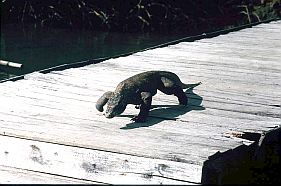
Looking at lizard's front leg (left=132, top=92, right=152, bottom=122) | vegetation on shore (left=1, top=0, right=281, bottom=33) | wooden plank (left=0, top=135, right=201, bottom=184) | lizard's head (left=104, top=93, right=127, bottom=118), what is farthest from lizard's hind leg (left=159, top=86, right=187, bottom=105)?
vegetation on shore (left=1, top=0, right=281, bottom=33)

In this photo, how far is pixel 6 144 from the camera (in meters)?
3.95

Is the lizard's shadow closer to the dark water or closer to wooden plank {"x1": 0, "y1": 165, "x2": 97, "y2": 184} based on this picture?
wooden plank {"x1": 0, "y1": 165, "x2": 97, "y2": 184}

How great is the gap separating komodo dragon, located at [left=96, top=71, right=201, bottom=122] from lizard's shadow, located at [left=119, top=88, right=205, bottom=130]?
0.06m

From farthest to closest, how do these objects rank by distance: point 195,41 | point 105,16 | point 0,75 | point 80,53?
point 105,16
point 80,53
point 0,75
point 195,41

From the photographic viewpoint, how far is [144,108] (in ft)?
13.9

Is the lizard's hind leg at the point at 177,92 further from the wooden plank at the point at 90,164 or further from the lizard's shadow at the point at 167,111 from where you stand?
the wooden plank at the point at 90,164

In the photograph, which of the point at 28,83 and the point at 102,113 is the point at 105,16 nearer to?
the point at 28,83

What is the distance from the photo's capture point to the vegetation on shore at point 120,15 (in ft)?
53.8

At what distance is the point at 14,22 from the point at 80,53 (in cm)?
440

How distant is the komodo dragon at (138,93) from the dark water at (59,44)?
5617 millimetres

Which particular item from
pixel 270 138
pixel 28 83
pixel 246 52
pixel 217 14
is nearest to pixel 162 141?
pixel 270 138

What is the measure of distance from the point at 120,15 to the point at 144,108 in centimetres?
1246

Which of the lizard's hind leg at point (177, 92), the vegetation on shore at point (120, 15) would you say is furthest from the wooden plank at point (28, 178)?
the vegetation on shore at point (120, 15)

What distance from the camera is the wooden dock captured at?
3584mm
